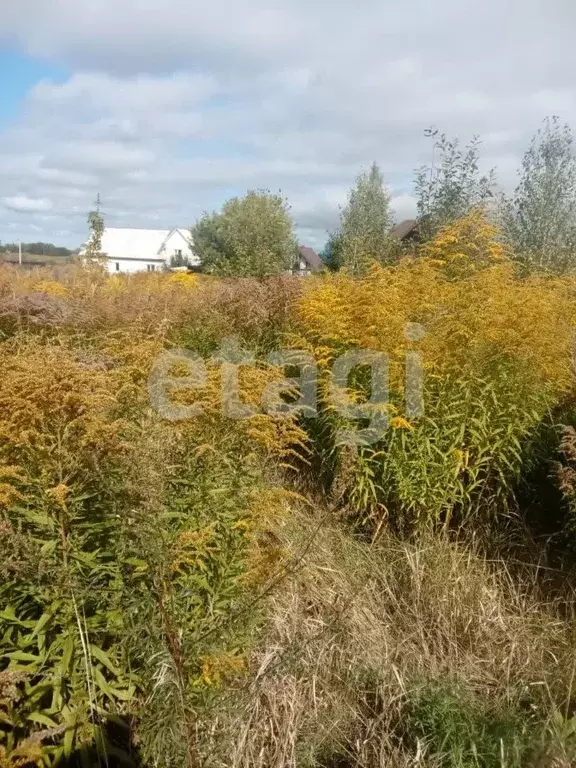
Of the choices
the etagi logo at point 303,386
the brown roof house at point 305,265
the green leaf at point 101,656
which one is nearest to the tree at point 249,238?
the brown roof house at point 305,265

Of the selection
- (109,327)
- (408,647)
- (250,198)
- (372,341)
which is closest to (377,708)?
(408,647)

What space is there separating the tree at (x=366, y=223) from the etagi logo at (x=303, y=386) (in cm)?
666

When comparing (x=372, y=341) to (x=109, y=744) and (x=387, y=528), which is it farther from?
(x=109, y=744)

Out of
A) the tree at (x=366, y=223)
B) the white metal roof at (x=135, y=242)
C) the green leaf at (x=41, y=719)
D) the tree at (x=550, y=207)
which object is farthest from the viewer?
the white metal roof at (x=135, y=242)

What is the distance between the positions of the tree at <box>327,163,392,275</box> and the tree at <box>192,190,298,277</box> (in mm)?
1415

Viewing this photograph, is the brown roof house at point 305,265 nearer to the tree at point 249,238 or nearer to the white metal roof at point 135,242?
the tree at point 249,238

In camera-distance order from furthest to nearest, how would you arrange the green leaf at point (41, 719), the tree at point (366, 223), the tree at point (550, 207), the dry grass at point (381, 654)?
the tree at point (366, 223), the tree at point (550, 207), the dry grass at point (381, 654), the green leaf at point (41, 719)

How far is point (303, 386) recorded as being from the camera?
3998mm

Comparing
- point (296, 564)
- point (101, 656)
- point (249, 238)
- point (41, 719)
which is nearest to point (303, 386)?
point (296, 564)

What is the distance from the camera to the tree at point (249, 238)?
12.7 m

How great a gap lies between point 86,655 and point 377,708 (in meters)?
1.24

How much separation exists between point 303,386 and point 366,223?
10891mm

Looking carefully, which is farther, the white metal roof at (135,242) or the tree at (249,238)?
the white metal roof at (135,242)

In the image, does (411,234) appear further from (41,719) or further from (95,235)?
(41,719)
